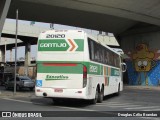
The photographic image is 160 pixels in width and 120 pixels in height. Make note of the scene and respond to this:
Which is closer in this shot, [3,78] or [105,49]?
[105,49]

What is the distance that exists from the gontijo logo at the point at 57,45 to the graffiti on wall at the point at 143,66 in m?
32.3

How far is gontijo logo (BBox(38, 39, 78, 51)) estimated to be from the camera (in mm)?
17141

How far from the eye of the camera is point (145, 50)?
49188 millimetres

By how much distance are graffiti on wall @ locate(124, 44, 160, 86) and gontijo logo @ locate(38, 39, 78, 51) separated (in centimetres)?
3231

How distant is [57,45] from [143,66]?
33.7m

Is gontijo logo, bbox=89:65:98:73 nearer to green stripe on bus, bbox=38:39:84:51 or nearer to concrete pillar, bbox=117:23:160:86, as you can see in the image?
green stripe on bus, bbox=38:39:84:51

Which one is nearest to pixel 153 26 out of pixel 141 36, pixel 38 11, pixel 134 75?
pixel 141 36

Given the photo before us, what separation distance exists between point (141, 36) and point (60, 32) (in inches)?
1323

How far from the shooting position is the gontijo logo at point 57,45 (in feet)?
56.2

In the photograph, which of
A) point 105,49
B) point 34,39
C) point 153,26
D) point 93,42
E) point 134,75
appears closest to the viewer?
point 93,42

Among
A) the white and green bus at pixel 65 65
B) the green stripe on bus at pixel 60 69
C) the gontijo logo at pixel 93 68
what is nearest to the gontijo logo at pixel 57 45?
the white and green bus at pixel 65 65

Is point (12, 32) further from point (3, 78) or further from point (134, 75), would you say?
point (134, 75)

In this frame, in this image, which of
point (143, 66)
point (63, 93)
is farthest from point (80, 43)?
point (143, 66)

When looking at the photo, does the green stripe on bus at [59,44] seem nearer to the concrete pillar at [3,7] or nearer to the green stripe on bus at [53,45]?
the green stripe on bus at [53,45]
